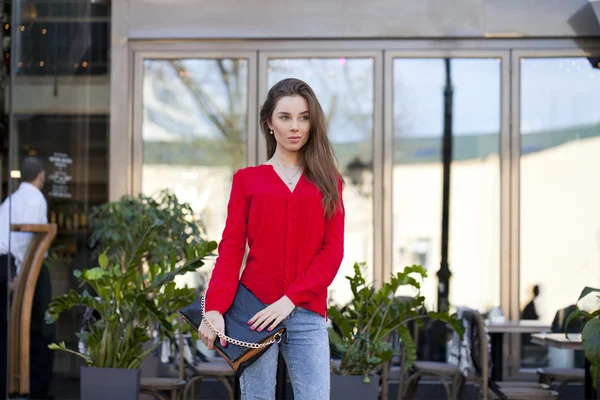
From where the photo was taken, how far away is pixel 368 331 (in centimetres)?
471

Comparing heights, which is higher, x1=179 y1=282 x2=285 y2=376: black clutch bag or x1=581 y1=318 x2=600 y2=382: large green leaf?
x1=179 y1=282 x2=285 y2=376: black clutch bag

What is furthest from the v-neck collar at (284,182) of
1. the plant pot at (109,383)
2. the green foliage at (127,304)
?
the plant pot at (109,383)

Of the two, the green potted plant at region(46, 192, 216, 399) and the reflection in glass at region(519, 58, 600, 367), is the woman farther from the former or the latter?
the reflection in glass at region(519, 58, 600, 367)

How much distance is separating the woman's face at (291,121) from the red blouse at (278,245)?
142mm

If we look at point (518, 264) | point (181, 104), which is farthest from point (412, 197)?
point (181, 104)

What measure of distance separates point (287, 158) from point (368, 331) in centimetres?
206

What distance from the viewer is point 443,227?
7.35m

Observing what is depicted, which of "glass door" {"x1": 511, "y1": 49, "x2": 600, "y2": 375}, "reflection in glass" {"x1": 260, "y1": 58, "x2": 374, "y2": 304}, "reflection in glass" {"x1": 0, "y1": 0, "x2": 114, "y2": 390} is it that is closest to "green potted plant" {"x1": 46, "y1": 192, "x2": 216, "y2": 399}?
"reflection in glass" {"x1": 0, "y1": 0, "x2": 114, "y2": 390}

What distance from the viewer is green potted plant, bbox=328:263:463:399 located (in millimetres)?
4496

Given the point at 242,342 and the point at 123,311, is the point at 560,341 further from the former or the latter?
the point at 242,342

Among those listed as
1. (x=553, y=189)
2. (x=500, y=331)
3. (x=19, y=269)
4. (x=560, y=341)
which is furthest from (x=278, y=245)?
(x=553, y=189)

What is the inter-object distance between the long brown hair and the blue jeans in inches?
14.0

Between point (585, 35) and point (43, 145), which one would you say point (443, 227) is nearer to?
point (585, 35)

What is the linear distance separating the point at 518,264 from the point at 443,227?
69cm
